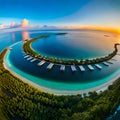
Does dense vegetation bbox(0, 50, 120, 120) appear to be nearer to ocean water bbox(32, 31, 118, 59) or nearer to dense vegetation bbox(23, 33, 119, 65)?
dense vegetation bbox(23, 33, 119, 65)

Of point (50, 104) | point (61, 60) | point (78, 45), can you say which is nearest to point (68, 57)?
point (61, 60)

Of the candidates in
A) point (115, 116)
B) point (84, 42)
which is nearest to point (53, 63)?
point (84, 42)

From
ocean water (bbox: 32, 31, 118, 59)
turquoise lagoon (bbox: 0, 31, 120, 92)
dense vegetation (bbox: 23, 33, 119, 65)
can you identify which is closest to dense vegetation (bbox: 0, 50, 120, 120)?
turquoise lagoon (bbox: 0, 31, 120, 92)

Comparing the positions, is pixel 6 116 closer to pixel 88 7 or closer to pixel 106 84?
pixel 106 84

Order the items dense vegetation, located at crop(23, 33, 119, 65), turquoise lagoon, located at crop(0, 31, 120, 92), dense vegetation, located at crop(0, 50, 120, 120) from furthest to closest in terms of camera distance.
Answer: dense vegetation, located at crop(23, 33, 119, 65) → turquoise lagoon, located at crop(0, 31, 120, 92) → dense vegetation, located at crop(0, 50, 120, 120)

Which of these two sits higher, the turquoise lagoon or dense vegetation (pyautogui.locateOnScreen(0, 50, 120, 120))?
the turquoise lagoon

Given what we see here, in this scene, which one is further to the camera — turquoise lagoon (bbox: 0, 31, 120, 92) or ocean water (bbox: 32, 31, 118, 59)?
ocean water (bbox: 32, 31, 118, 59)

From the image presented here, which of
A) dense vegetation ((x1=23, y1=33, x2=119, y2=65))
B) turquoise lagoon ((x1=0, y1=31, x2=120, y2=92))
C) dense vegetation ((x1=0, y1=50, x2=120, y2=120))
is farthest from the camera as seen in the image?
dense vegetation ((x1=23, y1=33, x2=119, y2=65))

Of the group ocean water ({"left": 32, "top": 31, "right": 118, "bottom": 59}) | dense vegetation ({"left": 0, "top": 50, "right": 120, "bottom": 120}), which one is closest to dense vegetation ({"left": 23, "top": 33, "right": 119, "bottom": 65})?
ocean water ({"left": 32, "top": 31, "right": 118, "bottom": 59})

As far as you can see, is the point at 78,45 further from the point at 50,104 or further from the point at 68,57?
the point at 50,104
